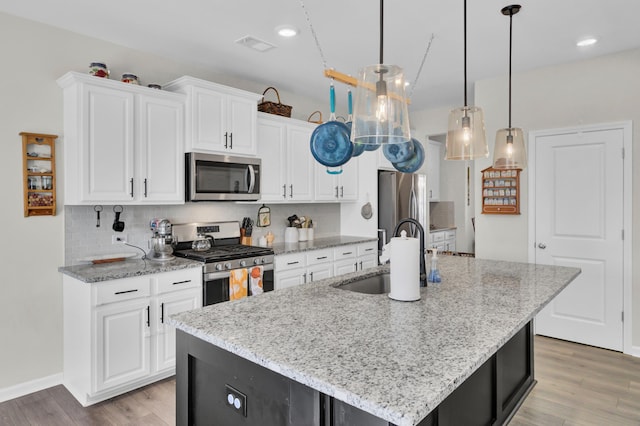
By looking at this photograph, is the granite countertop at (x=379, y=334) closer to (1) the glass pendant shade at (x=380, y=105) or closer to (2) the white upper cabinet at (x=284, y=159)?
(1) the glass pendant shade at (x=380, y=105)

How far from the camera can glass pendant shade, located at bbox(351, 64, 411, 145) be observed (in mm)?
1523

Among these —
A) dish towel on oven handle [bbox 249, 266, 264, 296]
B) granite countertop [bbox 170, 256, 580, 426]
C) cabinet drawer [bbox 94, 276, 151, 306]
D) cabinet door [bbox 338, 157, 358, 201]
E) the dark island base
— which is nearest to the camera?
granite countertop [bbox 170, 256, 580, 426]

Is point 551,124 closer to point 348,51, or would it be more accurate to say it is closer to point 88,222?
point 348,51

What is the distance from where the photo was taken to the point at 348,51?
350 centimetres

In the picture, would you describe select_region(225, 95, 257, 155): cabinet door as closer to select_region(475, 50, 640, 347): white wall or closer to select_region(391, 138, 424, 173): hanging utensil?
select_region(391, 138, 424, 173): hanging utensil

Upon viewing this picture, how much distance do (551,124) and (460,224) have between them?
11.0 ft

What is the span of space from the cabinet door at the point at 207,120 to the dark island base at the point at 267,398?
6.95 feet

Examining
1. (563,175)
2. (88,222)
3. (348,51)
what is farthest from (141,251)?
(563,175)

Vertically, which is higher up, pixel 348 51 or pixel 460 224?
pixel 348 51

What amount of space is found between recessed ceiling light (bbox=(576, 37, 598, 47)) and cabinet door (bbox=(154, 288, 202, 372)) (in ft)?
12.3

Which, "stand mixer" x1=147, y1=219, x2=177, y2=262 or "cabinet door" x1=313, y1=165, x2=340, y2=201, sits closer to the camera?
"stand mixer" x1=147, y1=219, x2=177, y2=262

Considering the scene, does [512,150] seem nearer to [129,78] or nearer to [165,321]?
[165,321]

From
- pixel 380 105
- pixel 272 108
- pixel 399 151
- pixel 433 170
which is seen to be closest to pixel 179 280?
pixel 399 151

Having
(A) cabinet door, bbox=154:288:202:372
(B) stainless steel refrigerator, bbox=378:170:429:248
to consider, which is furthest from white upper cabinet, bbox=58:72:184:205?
(B) stainless steel refrigerator, bbox=378:170:429:248
